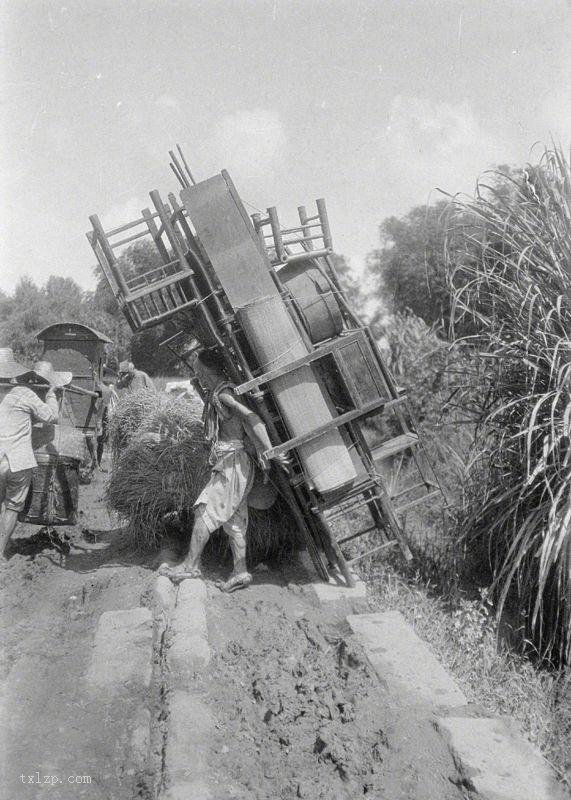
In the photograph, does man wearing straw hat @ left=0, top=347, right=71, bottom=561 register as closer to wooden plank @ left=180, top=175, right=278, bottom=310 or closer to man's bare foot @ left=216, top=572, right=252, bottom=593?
man's bare foot @ left=216, top=572, right=252, bottom=593

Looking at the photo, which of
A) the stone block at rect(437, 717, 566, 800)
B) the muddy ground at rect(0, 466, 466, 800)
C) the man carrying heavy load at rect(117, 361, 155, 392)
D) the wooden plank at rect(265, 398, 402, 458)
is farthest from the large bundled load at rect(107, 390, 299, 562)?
the man carrying heavy load at rect(117, 361, 155, 392)

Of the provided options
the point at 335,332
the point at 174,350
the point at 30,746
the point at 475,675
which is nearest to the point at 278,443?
the point at 335,332

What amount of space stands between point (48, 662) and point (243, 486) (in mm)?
1723

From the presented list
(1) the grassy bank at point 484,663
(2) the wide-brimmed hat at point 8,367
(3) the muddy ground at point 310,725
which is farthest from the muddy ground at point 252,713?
(2) the wide-brimmed hat at point 8,367

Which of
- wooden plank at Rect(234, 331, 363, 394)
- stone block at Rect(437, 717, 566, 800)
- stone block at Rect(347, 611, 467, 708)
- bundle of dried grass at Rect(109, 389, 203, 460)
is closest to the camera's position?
stone block at Rect(437, 717, 566, 800)

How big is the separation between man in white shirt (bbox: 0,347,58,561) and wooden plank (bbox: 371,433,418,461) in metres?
3.15

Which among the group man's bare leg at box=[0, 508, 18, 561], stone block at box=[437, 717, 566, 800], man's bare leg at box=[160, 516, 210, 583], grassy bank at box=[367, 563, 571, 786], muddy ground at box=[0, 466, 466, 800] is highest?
man's bare leg at box=[0, 508, 18, 561]

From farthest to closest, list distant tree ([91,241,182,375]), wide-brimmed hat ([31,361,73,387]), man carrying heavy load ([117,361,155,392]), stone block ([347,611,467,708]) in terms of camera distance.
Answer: distant tree ([91,241,182,375]) → man carrying heavy load ([117,361,155,392]) → wide-brimmed hat ([31,361,73,387]) → stone block ([347,611,467,708])

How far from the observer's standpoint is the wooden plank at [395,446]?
5082 mm

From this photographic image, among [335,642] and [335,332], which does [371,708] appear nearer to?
[335,642]

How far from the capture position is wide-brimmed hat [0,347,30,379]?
21.2 feet

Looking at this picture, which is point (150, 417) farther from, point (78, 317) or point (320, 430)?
point (78, 317)

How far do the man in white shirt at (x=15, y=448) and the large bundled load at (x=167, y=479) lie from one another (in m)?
0.83

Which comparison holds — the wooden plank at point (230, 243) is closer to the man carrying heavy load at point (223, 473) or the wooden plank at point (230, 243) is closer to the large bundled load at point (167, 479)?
the man carrying heavy load at point (223, 473)
